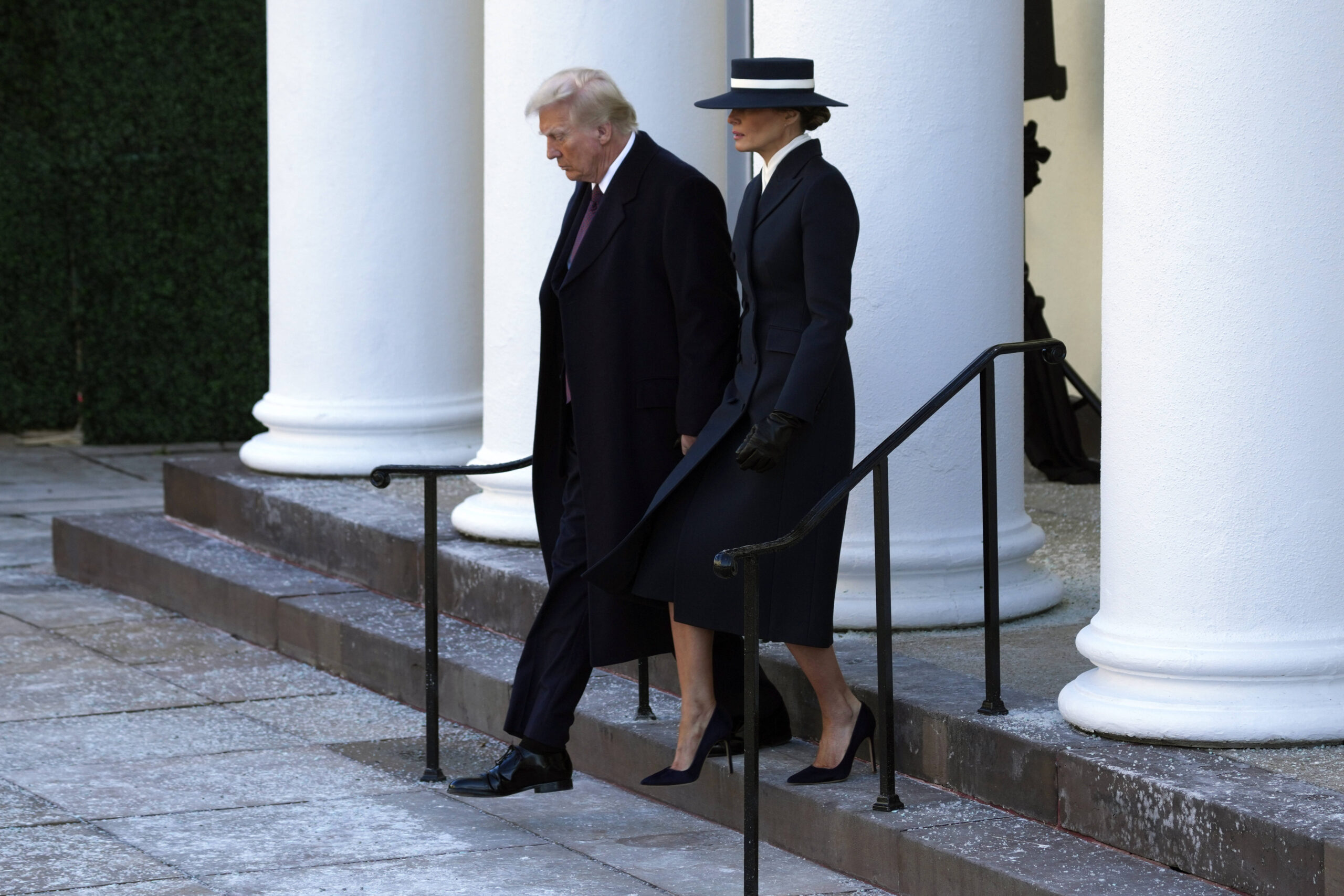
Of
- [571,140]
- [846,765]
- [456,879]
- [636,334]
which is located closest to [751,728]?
[846,765]

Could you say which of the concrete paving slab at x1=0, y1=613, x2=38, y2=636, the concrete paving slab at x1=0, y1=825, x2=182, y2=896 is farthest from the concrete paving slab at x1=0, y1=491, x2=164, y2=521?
the concrete paving slab at x1=0, y1=825, x2=182, y2=896

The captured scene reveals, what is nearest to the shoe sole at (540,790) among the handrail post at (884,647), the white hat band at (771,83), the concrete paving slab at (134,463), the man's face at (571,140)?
the handrail post at (884,647)

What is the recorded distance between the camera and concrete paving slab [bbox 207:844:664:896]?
462 centimetres

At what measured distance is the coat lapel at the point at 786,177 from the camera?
15.5ft

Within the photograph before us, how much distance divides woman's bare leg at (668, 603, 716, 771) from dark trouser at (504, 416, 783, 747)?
18cm

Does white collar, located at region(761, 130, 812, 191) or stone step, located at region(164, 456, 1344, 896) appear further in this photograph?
white collar, located at region(761, 130, 812, 191)

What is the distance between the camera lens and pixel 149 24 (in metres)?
12.9

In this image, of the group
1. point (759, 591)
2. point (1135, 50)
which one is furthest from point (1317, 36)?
point (759, 591)

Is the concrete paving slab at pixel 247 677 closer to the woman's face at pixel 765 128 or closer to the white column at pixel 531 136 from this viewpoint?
the white column at pixel 531 136

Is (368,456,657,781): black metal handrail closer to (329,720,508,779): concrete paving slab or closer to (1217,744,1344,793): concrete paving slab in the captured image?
(329,720,508,779): concrete paving slab

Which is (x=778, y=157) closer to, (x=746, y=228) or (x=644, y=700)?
(x=746, y=228)

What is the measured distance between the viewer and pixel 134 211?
42.8ft

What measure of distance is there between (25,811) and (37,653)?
2091mm

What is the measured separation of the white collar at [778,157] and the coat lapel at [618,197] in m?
0.37
